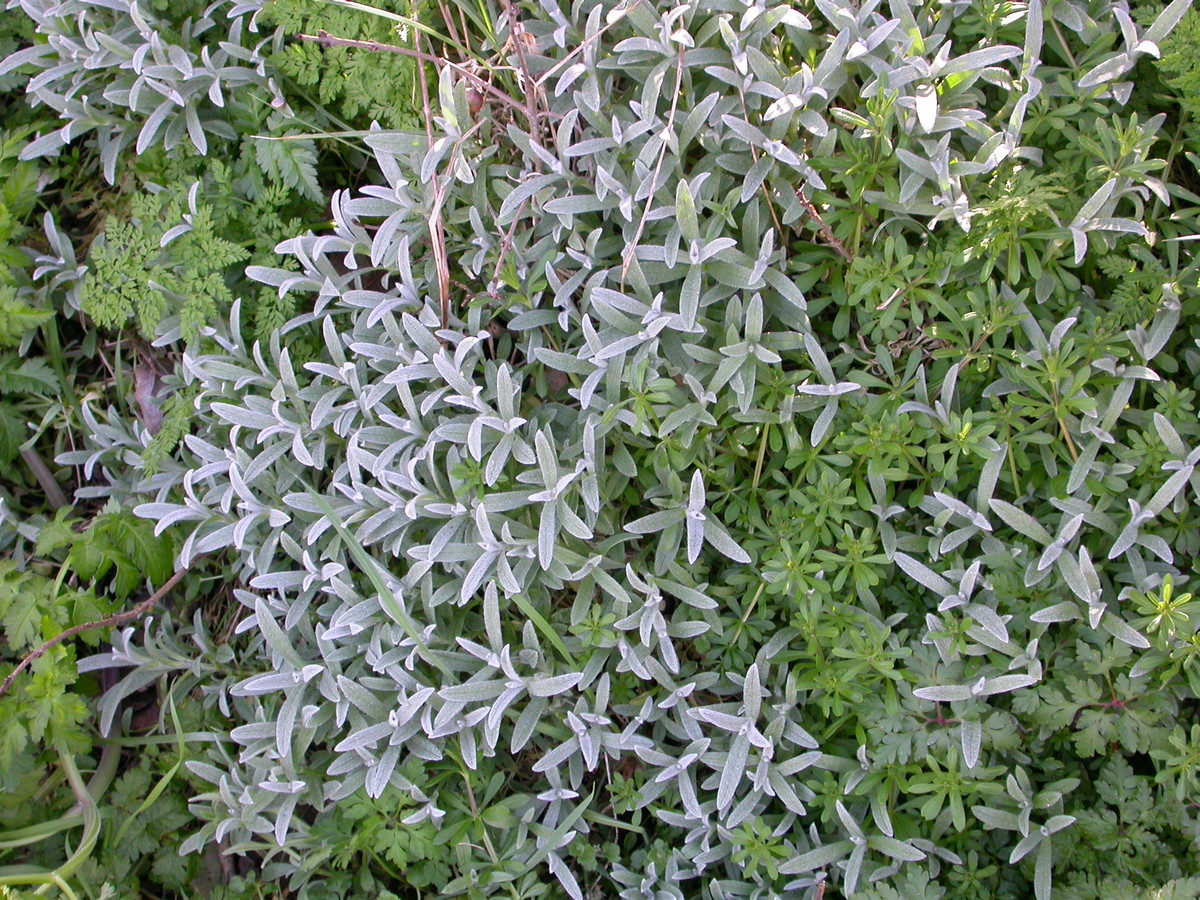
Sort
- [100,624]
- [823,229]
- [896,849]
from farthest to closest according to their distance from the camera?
[100,624] < [823,229] < [896,849]

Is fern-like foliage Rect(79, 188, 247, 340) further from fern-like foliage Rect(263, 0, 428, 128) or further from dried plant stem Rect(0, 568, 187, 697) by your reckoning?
dried plant stem Rect(0, 568, 187, 697)

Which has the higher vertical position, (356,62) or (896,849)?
(356,62)

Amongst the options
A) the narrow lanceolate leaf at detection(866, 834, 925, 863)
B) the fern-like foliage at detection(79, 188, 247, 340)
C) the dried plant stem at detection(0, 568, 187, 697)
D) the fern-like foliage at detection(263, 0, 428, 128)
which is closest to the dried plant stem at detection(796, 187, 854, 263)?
the fern-like foliage at detection(263, 0, 428, 128)

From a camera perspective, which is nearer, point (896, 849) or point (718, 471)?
point (896, 849)

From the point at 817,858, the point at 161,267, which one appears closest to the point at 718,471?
the point at 817,858

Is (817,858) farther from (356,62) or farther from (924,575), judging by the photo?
(356,62)

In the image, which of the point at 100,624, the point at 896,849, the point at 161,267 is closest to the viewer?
the point at 896,849
